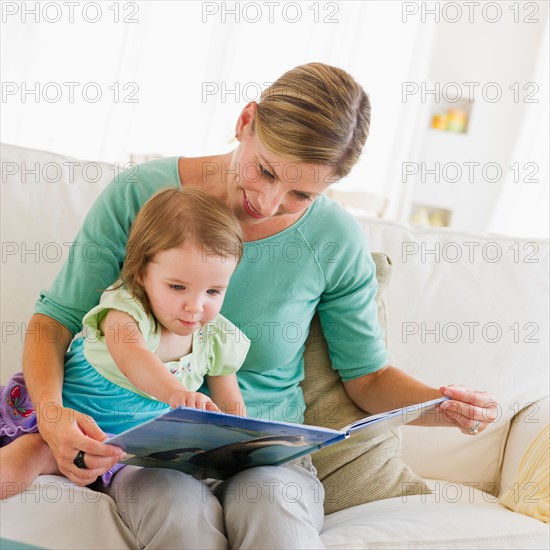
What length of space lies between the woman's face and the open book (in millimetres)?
432

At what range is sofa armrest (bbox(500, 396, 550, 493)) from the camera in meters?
1.75

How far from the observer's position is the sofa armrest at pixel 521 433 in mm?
1755

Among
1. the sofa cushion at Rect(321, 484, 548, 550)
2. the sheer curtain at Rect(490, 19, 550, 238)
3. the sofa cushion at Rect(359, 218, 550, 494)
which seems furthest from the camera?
the sheer curtain at Rect(490, 19, 550, 238)

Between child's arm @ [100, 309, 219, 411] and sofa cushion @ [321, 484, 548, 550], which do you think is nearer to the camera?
child's arm @ [100, 309, 219, 411]

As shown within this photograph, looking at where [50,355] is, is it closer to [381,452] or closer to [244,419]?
[244,419]

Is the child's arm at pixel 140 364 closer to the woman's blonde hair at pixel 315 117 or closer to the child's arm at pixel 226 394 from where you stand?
the child's arm at pixel 226 394

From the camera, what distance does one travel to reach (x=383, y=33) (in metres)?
4.73

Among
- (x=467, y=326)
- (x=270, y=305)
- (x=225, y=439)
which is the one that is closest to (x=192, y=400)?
(x=225, y=439)

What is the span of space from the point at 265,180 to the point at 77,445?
1.84 feet

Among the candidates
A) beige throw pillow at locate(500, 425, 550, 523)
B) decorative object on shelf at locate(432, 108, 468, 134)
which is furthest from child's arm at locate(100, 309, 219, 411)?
decorative object on shelf at locate(432, 108, 468, 134)

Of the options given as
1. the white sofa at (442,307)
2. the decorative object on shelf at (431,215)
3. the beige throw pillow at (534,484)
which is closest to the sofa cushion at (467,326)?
the white sofa at (442,307)

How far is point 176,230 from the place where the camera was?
4.40 ft

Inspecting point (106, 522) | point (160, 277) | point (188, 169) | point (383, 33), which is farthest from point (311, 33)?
point (106, 522)

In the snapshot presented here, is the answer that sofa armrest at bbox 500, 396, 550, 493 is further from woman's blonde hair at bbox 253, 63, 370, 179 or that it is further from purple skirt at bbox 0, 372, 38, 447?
purple skirt at bbox 0, 372, 38, 447
